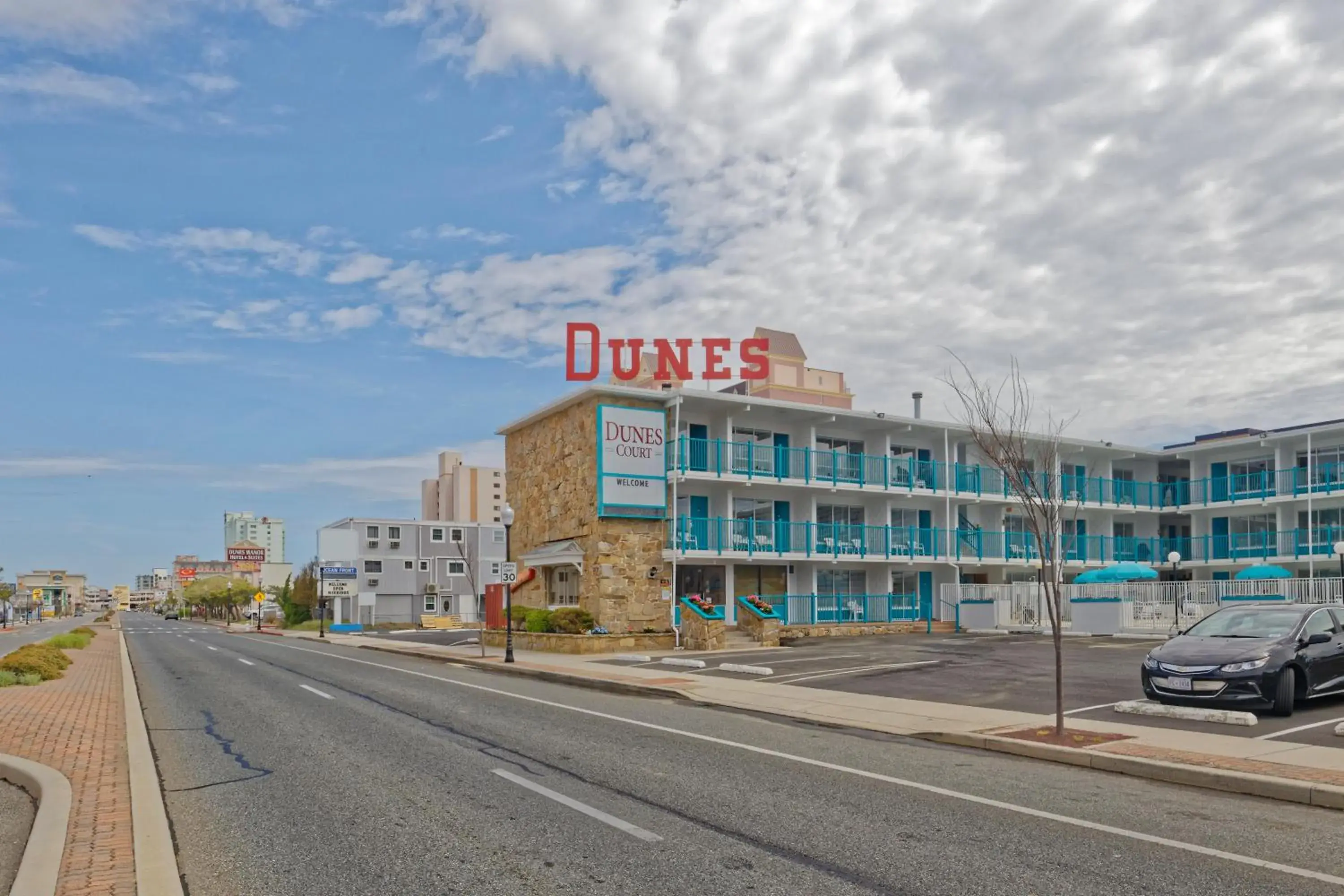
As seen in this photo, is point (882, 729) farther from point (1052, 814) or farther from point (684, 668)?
point (684, 668)

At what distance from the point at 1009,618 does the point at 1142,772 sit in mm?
29553

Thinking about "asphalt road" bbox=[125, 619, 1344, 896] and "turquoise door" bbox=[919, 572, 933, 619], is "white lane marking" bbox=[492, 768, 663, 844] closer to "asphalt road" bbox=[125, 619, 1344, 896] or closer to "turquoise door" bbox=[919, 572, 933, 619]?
"asphalt road" bbox=[125, 619, 1344, 896]

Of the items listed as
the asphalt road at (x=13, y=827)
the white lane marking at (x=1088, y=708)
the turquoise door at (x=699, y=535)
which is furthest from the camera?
the turquoise door at (x=699, y=535)


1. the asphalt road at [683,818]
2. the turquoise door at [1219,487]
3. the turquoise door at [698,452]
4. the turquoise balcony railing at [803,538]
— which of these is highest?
the turquoise door at [698,452]

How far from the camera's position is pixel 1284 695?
13.3m

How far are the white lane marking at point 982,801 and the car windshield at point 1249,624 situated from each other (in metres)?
7.45

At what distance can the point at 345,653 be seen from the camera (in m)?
36.5

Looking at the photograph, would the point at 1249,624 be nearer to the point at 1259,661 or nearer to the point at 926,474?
the point at 1259,661

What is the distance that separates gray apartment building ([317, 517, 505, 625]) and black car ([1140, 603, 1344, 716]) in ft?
220

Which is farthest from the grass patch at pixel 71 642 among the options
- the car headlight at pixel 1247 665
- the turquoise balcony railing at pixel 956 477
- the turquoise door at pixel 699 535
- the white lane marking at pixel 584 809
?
the car headlight at pixel 1247 665

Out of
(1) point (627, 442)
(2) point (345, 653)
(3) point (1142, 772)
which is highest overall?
(1) point (627, 442)

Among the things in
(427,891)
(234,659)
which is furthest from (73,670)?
(427,891)

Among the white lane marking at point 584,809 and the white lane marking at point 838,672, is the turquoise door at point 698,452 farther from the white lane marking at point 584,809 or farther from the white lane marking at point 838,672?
the white lane marking at point 584,809

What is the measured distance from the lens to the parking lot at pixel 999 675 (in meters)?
13.2
